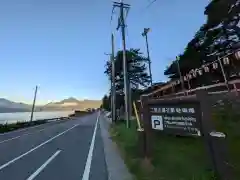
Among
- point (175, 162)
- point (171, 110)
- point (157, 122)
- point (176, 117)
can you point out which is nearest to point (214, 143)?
point (176, 117)

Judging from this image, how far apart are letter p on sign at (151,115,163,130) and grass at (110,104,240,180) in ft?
3.13

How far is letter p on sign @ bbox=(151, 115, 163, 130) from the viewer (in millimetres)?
8367

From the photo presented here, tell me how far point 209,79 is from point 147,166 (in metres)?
20.4

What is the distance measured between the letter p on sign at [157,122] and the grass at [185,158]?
37.5 inches

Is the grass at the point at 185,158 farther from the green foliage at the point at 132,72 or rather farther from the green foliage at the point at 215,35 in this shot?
the green foliage at the point at 132,72

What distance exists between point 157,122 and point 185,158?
1244 millimetres

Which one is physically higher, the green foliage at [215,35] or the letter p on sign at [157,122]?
the green foliage at [215,35]

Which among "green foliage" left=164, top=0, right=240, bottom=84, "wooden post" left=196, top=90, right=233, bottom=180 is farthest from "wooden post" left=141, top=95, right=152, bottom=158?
"green foliage" left=164, top=0, right=240, bottom=84

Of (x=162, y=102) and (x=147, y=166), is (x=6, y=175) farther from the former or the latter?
(x=162, y=102)

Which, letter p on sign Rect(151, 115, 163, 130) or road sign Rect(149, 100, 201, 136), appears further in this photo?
letter p on sign Rect(151, 115, 163, 130)

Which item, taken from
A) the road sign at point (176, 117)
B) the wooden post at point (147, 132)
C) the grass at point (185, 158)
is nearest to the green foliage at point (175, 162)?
the grass at point (185, 158)

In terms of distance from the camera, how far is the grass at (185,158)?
22.0ft

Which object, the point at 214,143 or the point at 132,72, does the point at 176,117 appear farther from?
the point at 132,72

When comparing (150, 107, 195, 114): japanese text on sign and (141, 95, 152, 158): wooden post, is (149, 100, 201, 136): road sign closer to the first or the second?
(150, 107, 195, 114): japanese text on sign
